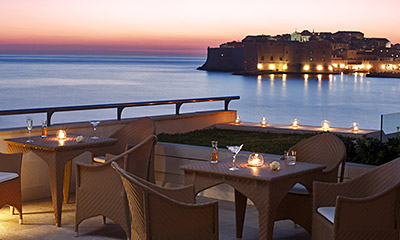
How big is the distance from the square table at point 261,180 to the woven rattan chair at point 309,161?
22 cm

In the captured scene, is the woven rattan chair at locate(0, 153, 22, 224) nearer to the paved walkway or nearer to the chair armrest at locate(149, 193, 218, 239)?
the paved walkway

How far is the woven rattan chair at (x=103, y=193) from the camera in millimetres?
4316

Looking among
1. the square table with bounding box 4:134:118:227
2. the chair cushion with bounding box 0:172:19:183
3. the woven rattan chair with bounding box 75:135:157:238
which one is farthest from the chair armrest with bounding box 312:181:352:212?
the chair cushion with bounding box 0:172:19:183

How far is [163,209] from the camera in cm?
314

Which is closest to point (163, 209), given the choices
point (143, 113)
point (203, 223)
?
point (203, 223)

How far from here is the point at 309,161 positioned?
454 centimetres

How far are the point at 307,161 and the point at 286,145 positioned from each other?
2.07 m

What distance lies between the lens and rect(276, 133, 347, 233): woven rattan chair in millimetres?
4215

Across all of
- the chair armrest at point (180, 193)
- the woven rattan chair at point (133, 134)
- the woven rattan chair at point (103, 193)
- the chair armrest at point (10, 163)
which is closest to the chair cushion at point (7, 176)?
the chair armrest at point (10, 163)

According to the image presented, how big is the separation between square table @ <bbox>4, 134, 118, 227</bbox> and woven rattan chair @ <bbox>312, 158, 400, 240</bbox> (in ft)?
7.14

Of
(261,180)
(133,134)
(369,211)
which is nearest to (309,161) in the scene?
(261,180)

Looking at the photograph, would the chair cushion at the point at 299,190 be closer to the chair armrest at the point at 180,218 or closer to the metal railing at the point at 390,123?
the chair armrest at the point at 180,218

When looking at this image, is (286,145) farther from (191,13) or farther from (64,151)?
(191,13)

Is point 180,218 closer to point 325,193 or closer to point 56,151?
point 325,193
